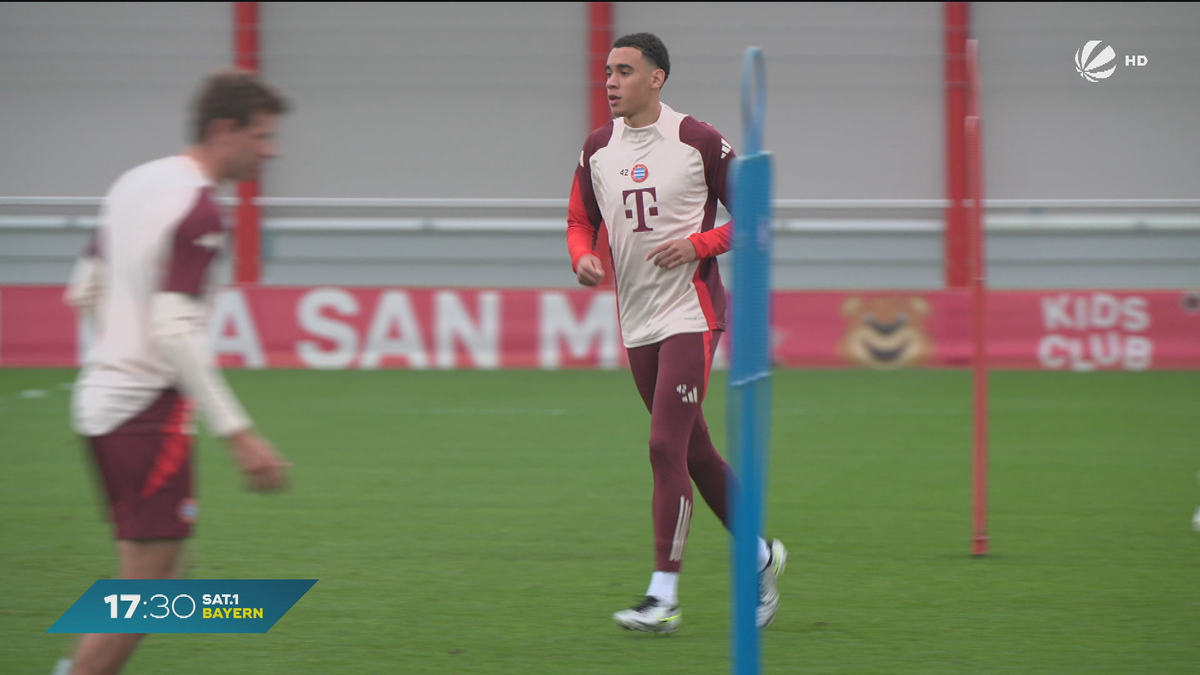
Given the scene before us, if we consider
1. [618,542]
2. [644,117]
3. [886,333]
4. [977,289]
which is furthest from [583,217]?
[886,333]

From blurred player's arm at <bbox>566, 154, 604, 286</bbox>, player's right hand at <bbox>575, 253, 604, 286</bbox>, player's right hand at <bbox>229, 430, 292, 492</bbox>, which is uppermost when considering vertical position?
blurred player's arm at <bbox>566, 154, 604, 286</bbox>

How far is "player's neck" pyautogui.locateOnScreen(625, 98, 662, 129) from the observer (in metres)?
4.85

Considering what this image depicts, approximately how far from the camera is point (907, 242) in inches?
739

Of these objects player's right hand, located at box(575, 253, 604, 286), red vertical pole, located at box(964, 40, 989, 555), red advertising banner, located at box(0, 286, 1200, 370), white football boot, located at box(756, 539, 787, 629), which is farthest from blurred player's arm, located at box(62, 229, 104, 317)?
red advertising banner, located at box(0, 286, 1200, 370)

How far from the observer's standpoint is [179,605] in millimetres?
3291

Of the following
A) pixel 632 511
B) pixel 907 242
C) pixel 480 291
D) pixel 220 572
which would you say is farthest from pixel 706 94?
pixel 220 572

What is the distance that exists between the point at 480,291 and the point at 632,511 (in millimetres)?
7555

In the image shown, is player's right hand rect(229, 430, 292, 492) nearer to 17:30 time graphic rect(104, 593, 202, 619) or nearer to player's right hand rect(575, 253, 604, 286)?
17:30 time graphic rect(104, 593, 202, 619)

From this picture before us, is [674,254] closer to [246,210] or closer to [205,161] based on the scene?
[205,161]

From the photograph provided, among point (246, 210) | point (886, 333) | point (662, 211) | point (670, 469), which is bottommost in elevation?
point (670, 469)

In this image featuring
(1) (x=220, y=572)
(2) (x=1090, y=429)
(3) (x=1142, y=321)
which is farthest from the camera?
(3) (x=1142, y=321)

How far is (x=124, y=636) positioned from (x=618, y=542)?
3450 millimetres

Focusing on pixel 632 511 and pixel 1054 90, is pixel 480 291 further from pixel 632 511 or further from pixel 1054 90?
pixel 1054 90

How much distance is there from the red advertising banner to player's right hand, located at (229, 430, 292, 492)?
36.8ft
